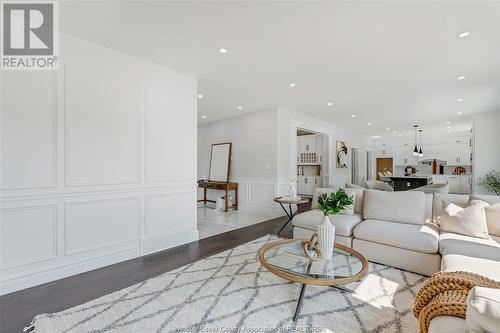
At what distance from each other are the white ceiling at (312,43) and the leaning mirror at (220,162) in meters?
2.16

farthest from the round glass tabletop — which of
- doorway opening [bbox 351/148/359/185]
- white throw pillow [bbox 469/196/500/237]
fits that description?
doorway opening [bbox 351/148/359/185]

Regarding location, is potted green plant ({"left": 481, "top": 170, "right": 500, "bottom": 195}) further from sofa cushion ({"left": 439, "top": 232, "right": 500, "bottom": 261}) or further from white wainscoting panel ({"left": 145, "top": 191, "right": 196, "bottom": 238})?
white wainscoting panel ({"left": 145, "top": 191, "right": 196, "bottom": 238})

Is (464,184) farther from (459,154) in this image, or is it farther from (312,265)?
(312,265)

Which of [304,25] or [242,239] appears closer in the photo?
[304,25]

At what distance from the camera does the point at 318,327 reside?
173 cm

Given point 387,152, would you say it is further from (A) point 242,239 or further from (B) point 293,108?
(A) point 242,239

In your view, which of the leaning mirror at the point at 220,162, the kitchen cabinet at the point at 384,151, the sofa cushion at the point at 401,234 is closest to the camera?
the sofa cushion at the point at 401,234

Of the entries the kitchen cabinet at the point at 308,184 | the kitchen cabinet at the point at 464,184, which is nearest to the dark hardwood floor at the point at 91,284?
the kitchen cabinet at the point at 308,184

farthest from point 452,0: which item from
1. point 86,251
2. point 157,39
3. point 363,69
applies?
point 86,251

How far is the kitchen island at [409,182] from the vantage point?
24.3 feet

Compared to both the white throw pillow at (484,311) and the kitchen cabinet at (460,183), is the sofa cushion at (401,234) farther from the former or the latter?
the kitchen cabinet at (460,183)

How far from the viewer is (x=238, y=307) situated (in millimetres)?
1958

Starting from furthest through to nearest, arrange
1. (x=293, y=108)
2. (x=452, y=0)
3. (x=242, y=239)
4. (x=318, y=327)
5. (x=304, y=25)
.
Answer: (x=293, y=108), (x=242, y=239), (x=304, y=25), (x=452, y=0), (x=318, y=327)

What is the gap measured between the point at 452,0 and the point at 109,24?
10.3 feet
